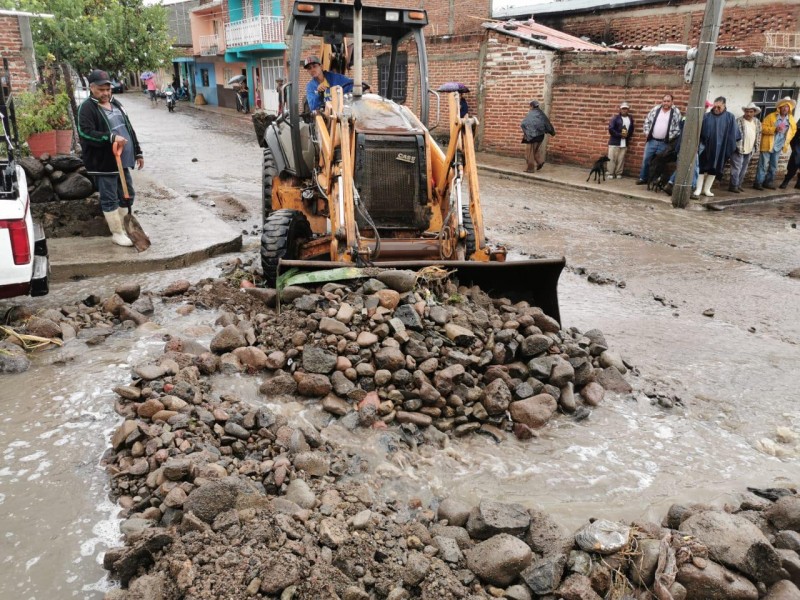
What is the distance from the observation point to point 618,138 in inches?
518

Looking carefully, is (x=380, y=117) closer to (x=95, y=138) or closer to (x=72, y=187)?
(x=95, y=138)

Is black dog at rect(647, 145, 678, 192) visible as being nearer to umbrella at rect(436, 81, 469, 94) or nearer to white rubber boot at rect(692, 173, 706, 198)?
white rubber boot at rect(692, 173, 706, 198)

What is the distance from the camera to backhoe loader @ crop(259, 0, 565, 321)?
205 inches

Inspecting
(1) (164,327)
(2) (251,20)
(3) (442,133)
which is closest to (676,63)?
(3) (442,133)

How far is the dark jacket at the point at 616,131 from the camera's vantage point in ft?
42.4

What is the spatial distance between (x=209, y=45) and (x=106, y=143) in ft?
113

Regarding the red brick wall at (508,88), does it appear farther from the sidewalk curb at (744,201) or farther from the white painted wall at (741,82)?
the sidewalk curb at (744,201)

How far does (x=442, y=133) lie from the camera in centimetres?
1941

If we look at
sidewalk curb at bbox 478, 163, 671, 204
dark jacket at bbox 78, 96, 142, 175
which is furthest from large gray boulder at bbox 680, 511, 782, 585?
sidewalk curb at bbox 478, 163, 671, 204

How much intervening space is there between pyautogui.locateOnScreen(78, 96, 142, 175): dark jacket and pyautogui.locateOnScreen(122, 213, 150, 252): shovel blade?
63cm

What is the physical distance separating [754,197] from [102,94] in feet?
36.6

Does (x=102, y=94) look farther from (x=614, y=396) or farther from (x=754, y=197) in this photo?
(x=754, y=197)

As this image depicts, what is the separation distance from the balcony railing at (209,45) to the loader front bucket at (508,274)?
115ft

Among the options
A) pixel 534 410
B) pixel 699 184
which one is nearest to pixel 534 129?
pixel 699 184
